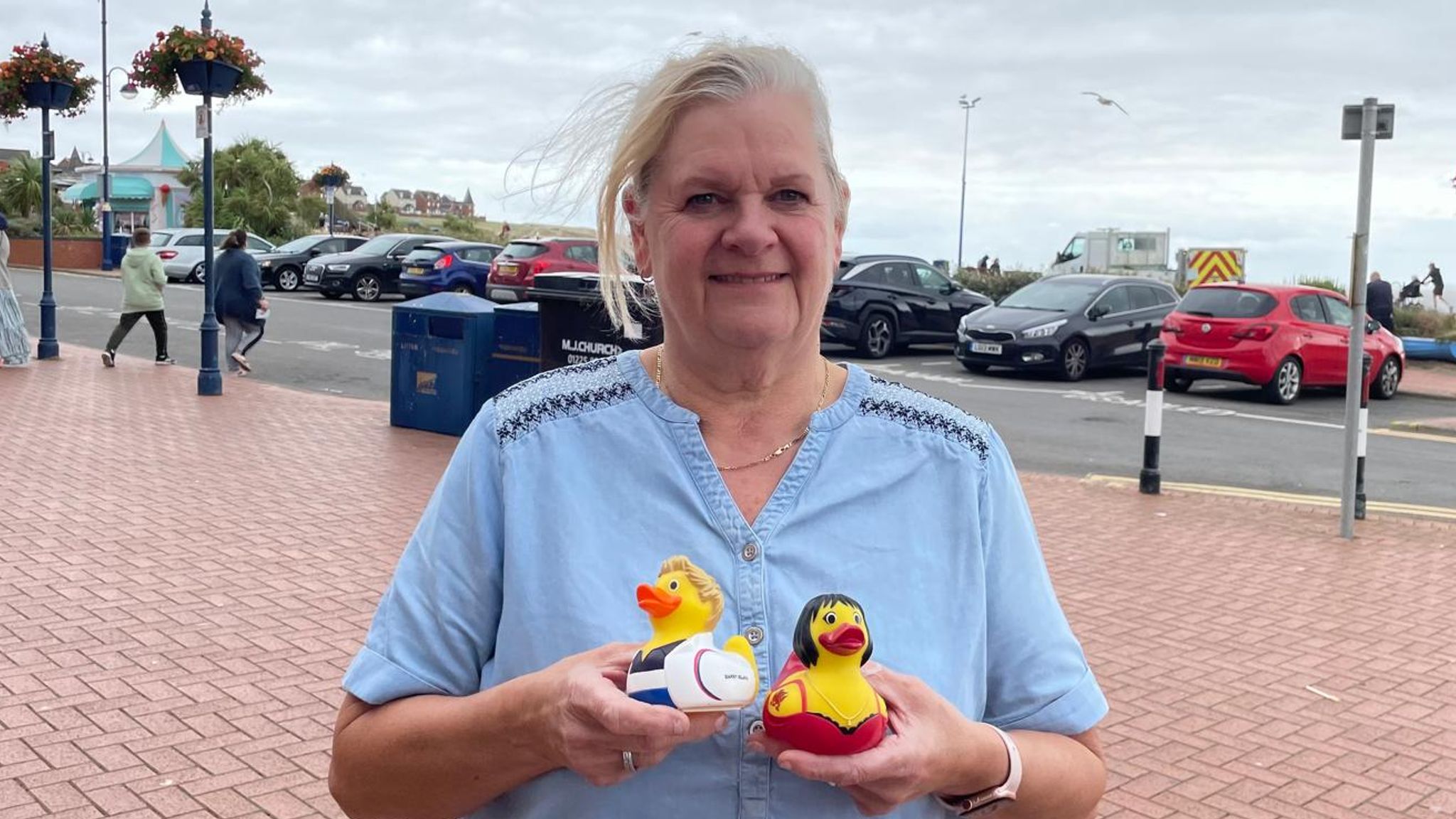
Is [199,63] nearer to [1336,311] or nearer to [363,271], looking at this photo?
[1336,311]

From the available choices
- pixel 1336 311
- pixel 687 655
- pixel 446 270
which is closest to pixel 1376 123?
pixel 687 655

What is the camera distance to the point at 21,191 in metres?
55.3

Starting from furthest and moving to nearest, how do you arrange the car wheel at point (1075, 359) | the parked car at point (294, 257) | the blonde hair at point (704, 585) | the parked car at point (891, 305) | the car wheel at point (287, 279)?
the car wheel at point (287, 279)
the parked car at point (294, 257)
the parked car at point (891, 305)
the car wheel at point (1075, 359)
the blonde hair at point (704, 585)

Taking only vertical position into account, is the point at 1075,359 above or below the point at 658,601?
below

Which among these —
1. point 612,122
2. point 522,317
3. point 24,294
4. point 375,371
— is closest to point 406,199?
point 24,294

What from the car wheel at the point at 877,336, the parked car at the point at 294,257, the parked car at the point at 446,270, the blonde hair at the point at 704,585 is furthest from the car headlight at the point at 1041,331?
the parked car at the point at 294,257

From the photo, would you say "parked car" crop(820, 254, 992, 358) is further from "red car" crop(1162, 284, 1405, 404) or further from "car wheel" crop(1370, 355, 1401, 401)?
"car wheel" crop(1370, 355, 1401, 401)

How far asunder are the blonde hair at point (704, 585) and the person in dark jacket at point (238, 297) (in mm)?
15052

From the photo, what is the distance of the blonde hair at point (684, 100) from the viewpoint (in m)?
1.89

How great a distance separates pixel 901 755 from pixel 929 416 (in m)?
0.55

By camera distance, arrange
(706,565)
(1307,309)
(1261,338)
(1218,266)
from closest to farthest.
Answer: (706,565) < (1261,338) < (1307,309) < (1218,266)

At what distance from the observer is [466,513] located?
185 centimetres

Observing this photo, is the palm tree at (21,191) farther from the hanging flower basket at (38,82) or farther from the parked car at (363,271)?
the hanging flower basket at (38,82)

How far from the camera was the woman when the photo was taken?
5.81ft
